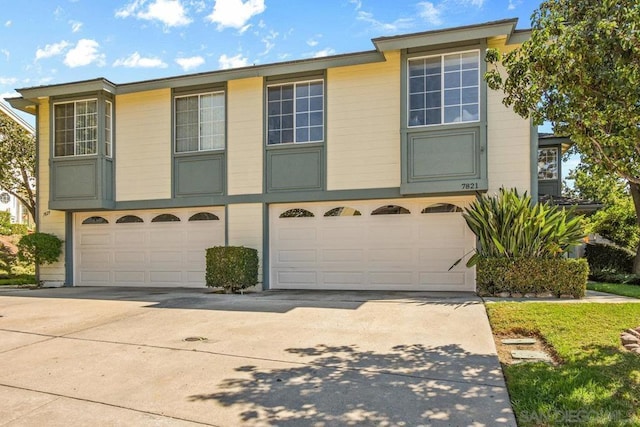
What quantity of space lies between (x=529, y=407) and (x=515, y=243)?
5784mm

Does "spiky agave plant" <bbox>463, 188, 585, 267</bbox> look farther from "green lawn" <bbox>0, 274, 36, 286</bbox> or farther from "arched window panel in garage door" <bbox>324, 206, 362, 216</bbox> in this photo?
"green lawn" <bbox>0, 274, 36, 286</bbox>

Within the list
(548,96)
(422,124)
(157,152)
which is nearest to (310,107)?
(422,124)

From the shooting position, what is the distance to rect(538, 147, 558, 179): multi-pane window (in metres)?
15.1

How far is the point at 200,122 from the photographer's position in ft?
39.8

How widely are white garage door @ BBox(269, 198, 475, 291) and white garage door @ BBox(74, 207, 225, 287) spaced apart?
6.38 ft

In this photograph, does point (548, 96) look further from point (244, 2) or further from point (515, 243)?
point (244, 2)

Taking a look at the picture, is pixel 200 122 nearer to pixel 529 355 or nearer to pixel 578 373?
pixel 529 355

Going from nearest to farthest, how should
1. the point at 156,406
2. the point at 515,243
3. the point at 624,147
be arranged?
the point at 156,406 → the point at 624,147 → the point at 515,243

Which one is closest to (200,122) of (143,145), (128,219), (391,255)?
(143,145)

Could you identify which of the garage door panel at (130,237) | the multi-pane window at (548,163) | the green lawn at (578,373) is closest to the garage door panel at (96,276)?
the garage door panel at (130,237)

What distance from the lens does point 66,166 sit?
12.6m

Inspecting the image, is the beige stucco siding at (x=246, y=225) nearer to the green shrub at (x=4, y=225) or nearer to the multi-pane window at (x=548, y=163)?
the multi-pane window at (x=548, y=163)

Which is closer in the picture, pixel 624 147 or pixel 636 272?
pixel 624 147

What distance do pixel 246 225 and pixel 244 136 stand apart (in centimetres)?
224
